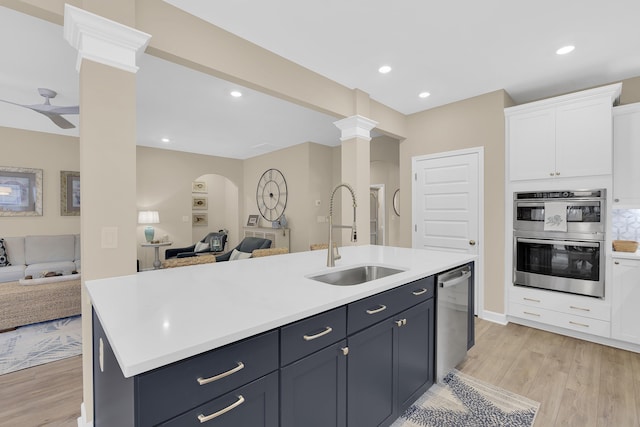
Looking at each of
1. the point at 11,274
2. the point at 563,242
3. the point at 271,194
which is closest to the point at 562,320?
the point at 563,242

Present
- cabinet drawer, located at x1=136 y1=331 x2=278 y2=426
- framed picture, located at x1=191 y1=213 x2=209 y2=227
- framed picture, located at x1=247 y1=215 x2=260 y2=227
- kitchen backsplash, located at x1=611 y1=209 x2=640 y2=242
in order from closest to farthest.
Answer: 1. cabinet drawer, located at x1=136 y1=331 x2=278 y2=426
2. kitchen backsplash, located at x1=611 y1=209 x2=640 y2=242
3. framed picture, located at x1=247 y1=215 x2=260 y2=227
4. framed picture, located at x1=191 y1=213 x2=209 y2=227

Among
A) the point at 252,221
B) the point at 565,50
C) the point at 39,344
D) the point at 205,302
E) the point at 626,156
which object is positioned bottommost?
the point at 39,344

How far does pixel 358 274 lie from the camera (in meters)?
2.23

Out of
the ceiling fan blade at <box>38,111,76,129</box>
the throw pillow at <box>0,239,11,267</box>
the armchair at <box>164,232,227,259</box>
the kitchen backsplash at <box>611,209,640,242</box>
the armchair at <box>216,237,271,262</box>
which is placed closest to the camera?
the kitchen backsplash at <box>611,209,640,242</box>

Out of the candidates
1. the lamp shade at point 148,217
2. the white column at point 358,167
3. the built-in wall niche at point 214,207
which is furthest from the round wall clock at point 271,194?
the white column at point 358,167

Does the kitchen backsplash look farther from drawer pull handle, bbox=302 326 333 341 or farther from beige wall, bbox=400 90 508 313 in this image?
drawer pull handle, bbox=302 326 333 341

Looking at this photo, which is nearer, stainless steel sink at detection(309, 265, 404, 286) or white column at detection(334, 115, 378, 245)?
stainless steel sink at detection(309, 265, 404, 286)

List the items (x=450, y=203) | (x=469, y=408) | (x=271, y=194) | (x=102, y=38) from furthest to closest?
1. (x=271, y=194)
2. (x=450, y=203)
3. (x=469, y=408)
4. (x=102, y=38)

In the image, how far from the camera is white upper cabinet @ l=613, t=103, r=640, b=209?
2809 millimetres

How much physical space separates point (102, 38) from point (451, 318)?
2.95 m

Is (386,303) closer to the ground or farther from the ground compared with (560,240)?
closer to the ground

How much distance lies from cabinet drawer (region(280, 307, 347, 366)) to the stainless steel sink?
668 mm

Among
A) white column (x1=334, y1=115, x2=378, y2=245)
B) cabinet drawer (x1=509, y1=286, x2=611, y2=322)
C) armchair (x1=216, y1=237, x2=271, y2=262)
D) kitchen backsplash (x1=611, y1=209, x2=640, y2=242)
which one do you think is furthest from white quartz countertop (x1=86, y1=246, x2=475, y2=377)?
armchair (x1=216, y1=237, x2=271, y2=262)

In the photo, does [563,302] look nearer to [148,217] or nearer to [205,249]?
[205,249]
